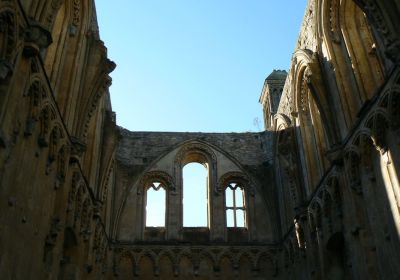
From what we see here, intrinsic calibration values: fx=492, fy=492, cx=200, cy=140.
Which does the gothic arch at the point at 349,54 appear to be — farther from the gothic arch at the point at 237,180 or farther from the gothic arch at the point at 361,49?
the gothic arch at the point at 237,180

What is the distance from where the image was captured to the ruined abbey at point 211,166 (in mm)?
7898

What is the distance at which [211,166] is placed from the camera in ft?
62.6

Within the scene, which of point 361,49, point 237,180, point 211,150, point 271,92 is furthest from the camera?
point 271,92

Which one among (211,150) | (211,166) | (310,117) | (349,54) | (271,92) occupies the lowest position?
(349,54)

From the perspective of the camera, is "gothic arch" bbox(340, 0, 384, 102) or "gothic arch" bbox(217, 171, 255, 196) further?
"gothic arch" bbox(217, 171, 255, 196)

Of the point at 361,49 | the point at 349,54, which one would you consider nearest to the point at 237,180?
the point at 349,54

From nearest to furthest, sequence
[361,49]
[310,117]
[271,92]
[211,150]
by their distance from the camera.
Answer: [361,49] < [310,117] < [211,150] < [271,92]

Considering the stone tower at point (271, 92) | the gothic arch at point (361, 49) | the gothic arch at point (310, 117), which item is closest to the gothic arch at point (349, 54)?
the gothic arch at point (361, 49)

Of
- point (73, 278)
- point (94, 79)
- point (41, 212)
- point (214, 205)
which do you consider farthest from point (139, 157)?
point (41, 212)

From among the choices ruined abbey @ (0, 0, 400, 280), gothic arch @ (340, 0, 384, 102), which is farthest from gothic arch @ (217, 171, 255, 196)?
gothic arch @ (340, 0, 384, 102)

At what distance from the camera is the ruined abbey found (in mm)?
7898

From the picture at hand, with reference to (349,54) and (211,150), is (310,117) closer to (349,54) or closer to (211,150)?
(349,54)

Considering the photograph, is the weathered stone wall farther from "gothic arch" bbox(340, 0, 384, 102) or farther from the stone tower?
"gothic arch" bbox(340, 0, 384, 102)

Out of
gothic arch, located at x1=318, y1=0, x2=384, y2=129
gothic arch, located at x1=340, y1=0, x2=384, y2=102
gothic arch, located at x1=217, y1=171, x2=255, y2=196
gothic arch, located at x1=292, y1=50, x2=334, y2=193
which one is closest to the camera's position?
gothic arch, located at x1=340, y1=0, x2=384, y2=102
